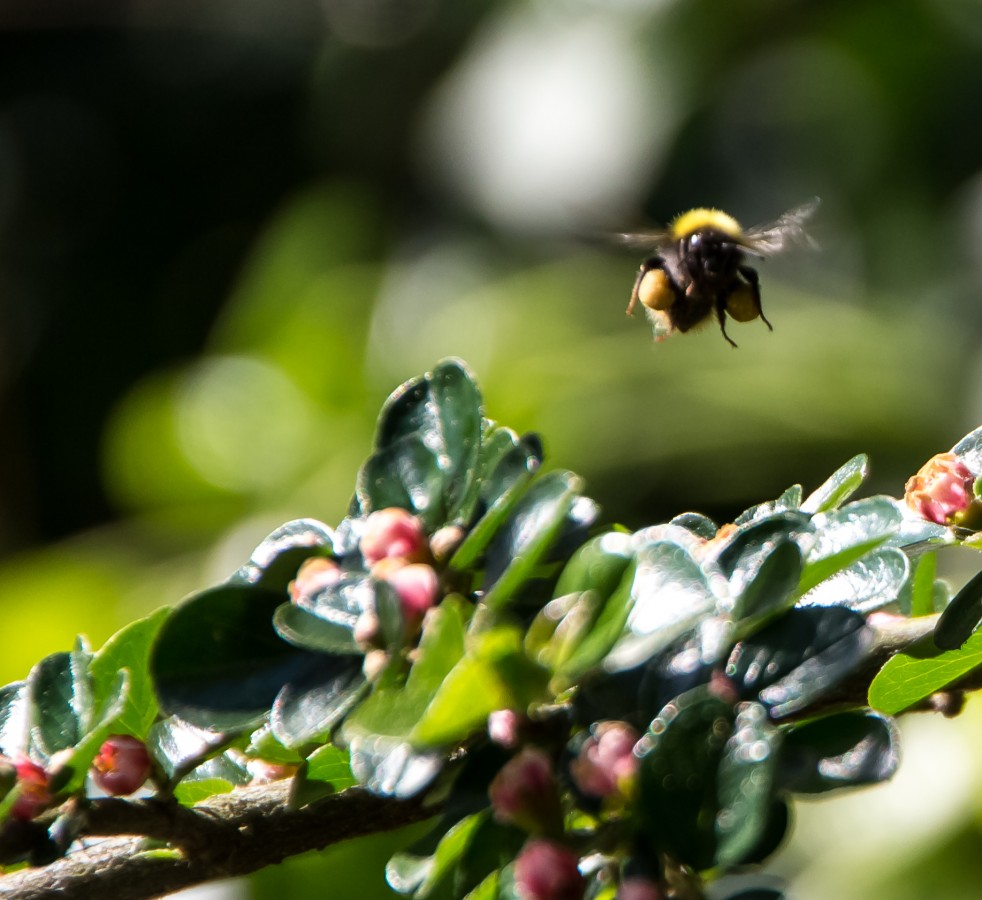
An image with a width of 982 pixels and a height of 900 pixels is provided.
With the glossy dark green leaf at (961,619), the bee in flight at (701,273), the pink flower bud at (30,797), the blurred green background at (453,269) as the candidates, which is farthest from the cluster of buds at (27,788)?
the blurred green background at (453,269)

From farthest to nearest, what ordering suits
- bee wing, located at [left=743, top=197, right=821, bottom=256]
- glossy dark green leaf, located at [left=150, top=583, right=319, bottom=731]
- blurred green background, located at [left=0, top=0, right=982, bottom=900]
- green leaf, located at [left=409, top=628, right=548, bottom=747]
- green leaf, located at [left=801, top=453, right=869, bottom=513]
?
blurred green background, located at [left=0, top=0, right=982, bottom=900] → bee wing, located at [left=743, top=197, right=821, bottom=256] → green leaf, located at [left=801, top=453, right=869, bottom=513] → glossy dark green leaf, located at [left=150, top=583, right=319, bottom=731] → green leaf, located at [left=409, top=628, right=548, bottom=747]

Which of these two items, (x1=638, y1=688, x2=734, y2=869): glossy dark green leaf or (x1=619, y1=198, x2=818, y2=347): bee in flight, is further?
(x1=619, y1=198, x2=818, y2=347): bee in flight

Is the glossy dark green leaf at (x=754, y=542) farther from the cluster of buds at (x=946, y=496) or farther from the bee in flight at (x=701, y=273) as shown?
the bee in flight at (x=701, y=273)

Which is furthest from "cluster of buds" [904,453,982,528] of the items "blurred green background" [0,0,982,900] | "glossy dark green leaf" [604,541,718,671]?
"blurred green background" [0,0,982,900]

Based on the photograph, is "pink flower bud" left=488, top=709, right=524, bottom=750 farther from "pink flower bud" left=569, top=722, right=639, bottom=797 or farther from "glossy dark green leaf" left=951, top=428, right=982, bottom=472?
"glossy dark green leaf" left=951, top=428, right=982, bottom=472

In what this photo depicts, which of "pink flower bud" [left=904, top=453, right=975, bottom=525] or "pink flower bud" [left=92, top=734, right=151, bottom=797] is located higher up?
"pink flower bud" [left=904, top=453, right=975, bottom=525]

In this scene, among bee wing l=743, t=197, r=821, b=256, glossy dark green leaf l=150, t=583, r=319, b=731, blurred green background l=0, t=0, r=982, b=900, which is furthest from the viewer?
blurred green background l=0, t=0, r=982, b=900

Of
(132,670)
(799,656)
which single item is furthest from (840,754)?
(132,670)

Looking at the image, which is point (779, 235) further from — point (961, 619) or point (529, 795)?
point (529, 795)
